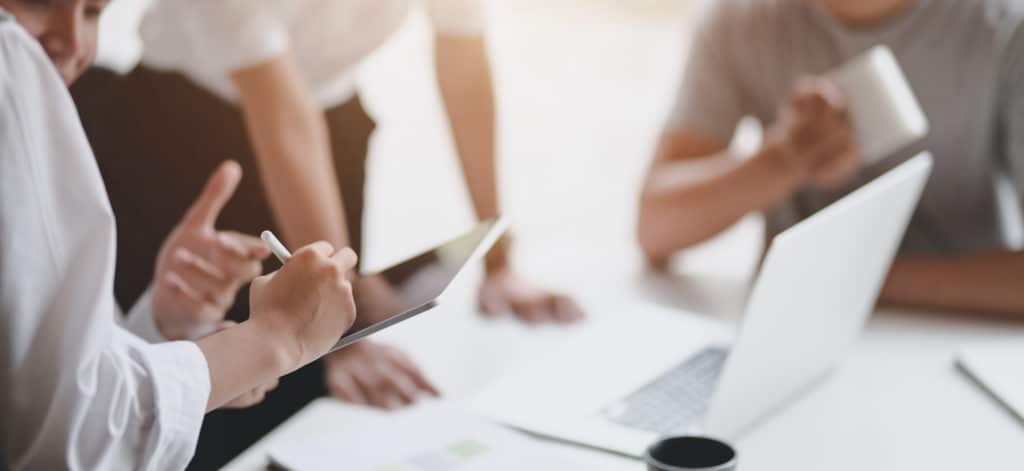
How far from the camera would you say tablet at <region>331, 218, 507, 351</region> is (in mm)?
736

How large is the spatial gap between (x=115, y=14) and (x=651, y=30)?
188cm

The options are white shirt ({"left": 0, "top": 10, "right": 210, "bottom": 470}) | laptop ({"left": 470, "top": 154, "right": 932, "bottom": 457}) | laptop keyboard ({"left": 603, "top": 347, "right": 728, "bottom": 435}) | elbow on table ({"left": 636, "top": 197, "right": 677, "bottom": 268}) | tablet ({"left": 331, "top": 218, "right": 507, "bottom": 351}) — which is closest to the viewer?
white shirt ({"left": 0, "top": 10, "right": 210, "bottom": 470})

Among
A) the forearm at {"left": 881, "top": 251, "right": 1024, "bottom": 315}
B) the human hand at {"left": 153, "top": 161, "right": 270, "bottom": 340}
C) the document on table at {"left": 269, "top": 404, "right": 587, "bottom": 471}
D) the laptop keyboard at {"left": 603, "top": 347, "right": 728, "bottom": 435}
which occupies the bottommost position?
the forearm at {"left": 881, "top": 251, "right": 1024, "bottom": 315}

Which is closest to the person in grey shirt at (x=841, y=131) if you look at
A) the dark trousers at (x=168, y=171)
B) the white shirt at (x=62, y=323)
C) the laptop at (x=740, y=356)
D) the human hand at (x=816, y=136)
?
the human hand at (x=816, y=136)

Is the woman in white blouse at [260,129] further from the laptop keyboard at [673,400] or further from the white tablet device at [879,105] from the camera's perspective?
the white tablet device at [879,105]

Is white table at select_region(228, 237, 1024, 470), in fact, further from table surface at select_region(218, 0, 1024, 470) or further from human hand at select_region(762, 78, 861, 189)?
human hand at select_region(762, 78, 861, 189)

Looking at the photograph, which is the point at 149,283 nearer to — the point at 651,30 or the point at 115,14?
the point at 115,14

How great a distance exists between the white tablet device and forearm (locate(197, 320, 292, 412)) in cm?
82

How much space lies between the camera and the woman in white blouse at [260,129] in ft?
2.82

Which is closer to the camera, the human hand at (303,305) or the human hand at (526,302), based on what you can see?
the human hand at (303,305)

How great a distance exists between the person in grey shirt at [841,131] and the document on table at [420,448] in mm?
559

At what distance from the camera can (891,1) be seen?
1.36 metres

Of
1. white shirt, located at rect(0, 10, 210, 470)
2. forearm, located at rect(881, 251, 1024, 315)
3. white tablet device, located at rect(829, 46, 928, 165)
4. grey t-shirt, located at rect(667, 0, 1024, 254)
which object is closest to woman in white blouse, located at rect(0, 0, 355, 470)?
white shirt, located at rect(0, 10, 210, 470)

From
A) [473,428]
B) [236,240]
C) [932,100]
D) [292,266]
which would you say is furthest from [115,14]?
[932,100]
